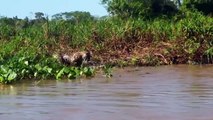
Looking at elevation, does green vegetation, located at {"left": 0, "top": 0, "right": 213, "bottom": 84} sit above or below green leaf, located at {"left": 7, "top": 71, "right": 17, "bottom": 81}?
above

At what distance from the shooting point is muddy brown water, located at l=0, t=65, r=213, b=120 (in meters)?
5.43

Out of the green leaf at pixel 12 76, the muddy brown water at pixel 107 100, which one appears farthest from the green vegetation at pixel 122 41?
the muddy brown water at pixel 107 100

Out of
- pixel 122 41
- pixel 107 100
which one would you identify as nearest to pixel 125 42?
pixel 122 41

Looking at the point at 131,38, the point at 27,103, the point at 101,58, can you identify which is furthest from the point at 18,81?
the point at 131,38

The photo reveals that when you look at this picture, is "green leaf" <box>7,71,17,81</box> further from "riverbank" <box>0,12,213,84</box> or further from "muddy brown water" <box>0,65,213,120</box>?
"riverbank" <box>0,12,213,84</box>

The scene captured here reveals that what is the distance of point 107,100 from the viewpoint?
6699mm

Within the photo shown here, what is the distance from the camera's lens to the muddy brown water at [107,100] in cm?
543

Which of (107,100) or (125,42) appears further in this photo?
(125,42)

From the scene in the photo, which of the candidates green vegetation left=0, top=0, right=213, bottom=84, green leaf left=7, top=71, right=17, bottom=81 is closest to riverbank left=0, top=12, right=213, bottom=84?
green vegetation left=0, top=0, right=213, bottom=84

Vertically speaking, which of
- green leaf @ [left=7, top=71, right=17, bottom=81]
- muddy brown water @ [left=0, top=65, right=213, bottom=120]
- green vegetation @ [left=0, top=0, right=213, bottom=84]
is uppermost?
green vegetation @ [left=0, top=0, right=213, bottom=84]

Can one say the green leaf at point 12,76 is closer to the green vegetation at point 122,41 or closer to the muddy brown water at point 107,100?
the muddy brown water at point 107,100

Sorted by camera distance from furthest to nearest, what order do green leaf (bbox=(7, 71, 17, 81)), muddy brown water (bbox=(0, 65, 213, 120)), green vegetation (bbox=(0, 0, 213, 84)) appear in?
1. green vegetation (bbox=(0, 0, 213, 84))
2. green leaf (bbox=(7, 71, 17, 81))
3. muddy brown water (bbox=(0, 65, 213, 120))

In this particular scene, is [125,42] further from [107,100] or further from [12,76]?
[107,100]

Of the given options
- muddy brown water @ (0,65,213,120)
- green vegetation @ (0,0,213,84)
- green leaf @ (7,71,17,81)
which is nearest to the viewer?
muddy brown water @ (0,65,213,120)
